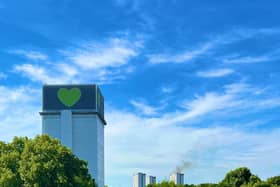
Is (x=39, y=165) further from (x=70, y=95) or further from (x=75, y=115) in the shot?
(x=75, y=115)

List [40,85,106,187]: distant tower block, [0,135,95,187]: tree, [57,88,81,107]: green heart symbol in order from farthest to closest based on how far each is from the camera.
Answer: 1. [57,88,81,107]: green heart symbol
2. [40,85,106,187]: distant tower block
3. [0,135,95,187]: tree

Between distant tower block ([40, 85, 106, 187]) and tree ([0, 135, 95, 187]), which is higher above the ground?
distant tower block ([40, 85, 106, 187])

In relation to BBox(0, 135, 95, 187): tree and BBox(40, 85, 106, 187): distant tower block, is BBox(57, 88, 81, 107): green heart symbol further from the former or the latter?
BBox(0, 135, 95, 187): tree

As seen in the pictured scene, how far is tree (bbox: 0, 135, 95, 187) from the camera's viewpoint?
50.4m

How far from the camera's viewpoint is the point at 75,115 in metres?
135

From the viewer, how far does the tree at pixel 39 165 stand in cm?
5038

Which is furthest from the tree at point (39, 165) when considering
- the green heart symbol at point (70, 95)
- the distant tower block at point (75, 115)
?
the green heart symbol at point (70, 95)

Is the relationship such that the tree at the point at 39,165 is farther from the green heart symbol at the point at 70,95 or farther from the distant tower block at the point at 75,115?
the green heart symbol at the point at 70,95

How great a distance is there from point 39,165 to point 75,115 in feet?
278

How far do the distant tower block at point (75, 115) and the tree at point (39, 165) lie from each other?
78.4m

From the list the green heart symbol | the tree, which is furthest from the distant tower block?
the tree

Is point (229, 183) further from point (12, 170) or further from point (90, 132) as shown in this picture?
point (90, 132)

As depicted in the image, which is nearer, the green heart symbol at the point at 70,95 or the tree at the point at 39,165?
the tree at the point at 39,165

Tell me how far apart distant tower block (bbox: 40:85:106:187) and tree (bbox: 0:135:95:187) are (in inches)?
3087
